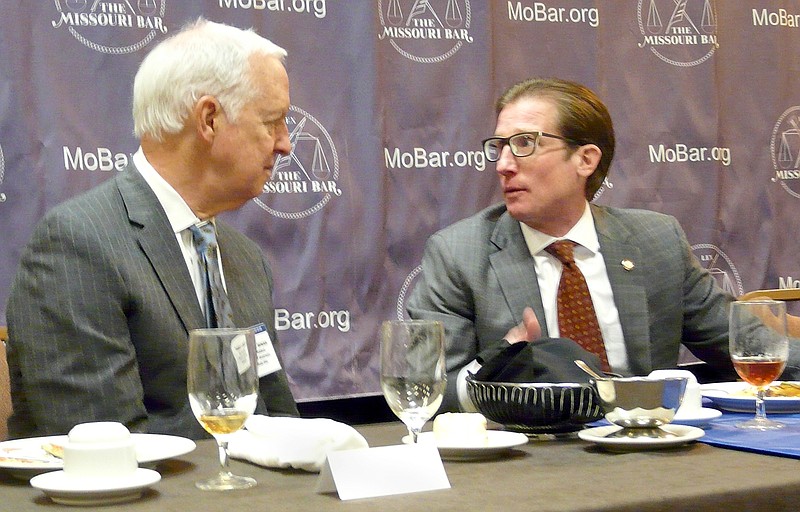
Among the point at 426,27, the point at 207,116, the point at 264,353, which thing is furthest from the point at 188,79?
the point at 426,27

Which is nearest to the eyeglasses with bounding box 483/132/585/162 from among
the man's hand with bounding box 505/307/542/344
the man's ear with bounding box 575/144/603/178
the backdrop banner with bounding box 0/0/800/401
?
the man's ear with bounding box 575/144/603/178

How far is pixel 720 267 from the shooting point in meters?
3.93

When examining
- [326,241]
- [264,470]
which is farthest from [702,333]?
[264,470]

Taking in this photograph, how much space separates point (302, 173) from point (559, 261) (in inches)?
38.4

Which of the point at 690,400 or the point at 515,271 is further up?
the point at 515,271

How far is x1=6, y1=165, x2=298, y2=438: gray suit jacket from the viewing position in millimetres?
1896

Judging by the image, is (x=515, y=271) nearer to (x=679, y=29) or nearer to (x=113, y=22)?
(x=113, y=22)

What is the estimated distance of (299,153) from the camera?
329 cm

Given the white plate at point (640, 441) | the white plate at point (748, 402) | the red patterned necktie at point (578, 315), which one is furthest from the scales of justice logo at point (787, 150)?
the white plate at point (640, 441)

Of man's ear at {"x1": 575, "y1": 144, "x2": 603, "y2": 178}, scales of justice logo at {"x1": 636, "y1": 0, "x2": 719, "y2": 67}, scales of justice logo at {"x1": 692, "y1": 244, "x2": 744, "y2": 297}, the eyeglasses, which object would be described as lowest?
scales of justice logo at {"x1": 692, "y1": 244, "x2": 744, "y2": 297}

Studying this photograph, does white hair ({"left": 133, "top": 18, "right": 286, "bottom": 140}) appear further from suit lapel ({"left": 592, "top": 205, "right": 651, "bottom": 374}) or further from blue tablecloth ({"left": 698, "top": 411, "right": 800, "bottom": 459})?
blue tablecloth ({"left": 698, "top": 411, "right": 800, "bottom": 459})

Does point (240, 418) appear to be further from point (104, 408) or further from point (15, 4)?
point (15, 4)

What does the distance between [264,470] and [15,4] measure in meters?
1.98

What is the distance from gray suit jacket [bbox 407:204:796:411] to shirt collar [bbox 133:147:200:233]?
0.64 meters
